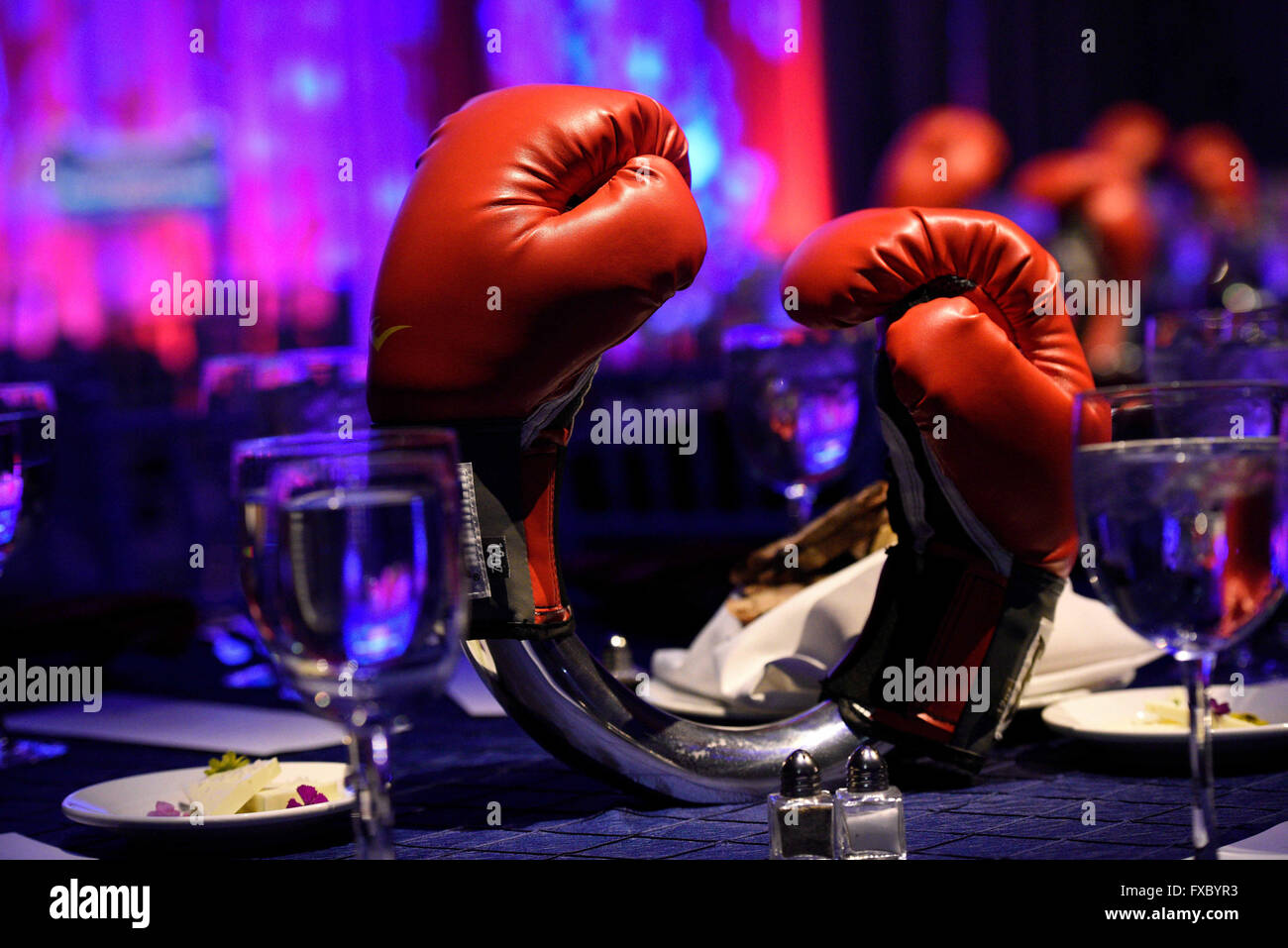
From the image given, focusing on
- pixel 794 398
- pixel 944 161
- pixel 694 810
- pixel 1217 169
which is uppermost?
pixel 1217 169

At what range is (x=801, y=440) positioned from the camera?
1482 millimetres

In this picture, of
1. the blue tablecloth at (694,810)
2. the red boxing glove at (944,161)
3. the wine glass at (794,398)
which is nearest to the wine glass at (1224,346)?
the wine glass at (794,398)

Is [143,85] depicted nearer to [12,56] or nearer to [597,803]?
[12,56]

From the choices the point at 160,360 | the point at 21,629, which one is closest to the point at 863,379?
the point at 21,629

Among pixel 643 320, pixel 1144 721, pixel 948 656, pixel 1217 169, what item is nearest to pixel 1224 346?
pixel 1144 721

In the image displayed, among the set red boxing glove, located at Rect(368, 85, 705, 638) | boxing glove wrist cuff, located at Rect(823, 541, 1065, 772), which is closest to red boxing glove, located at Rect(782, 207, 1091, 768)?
boxing glove wrist cuff, located at Rect(823, 541, 1065, 772)

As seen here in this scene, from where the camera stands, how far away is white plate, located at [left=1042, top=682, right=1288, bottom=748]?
905mm

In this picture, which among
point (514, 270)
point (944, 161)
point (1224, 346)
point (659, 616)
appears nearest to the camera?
point (514, 270)

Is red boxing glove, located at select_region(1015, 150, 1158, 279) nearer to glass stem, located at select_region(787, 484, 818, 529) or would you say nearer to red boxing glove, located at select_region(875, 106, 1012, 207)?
red boxing glove, located at select_region(875, 106, 1012, 207)

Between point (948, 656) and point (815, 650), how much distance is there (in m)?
0.25

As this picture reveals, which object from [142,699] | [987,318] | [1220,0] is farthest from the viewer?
[1220,0]

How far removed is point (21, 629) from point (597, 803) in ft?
2.84

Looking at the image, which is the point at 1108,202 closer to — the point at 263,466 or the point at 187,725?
the point at 187,725

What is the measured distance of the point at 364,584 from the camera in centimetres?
48
